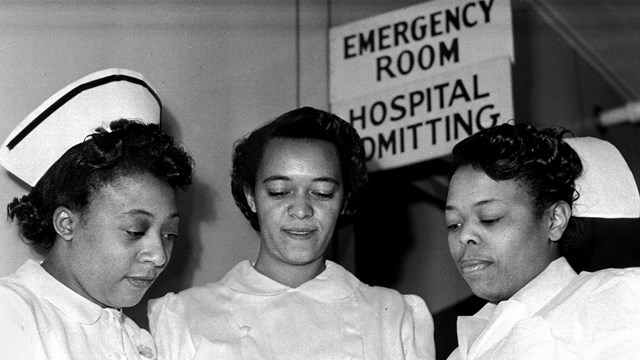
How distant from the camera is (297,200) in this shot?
194 centimetres

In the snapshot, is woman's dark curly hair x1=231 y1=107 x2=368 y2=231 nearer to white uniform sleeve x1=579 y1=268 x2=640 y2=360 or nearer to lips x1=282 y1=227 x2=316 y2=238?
lips x1=282 y1=227 x2=316 y2=238

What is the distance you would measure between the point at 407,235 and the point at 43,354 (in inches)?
84.3

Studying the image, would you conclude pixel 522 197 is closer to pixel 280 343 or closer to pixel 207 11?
pixel 280 343

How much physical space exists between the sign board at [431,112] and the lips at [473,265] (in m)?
0.60

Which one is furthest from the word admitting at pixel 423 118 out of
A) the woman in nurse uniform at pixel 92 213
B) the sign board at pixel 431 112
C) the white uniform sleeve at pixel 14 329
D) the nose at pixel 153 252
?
the white uniform sleeve at pixel 14 329

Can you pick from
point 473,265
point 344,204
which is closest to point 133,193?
point 344,204

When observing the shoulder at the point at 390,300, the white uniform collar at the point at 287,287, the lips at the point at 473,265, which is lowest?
the shoulder at the point at 390,300

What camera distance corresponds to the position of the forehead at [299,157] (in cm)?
199

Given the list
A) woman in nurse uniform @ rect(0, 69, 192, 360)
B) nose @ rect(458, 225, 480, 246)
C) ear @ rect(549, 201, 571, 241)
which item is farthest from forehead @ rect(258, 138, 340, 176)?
ear @ rect(549, 201, 571, 241)

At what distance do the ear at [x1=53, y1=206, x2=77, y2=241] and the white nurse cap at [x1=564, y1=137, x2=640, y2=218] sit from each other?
36.6 inches

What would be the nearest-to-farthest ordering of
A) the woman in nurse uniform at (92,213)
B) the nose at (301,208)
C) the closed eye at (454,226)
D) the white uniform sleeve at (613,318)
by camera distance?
1. the white uniform sleeve at (613,318)
2. the woman in nurse uniform at (92,213)
3. the closed eye at (454,226)
4. the nose at (301,208)

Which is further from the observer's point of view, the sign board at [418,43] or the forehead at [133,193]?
the sign board at [418,43]

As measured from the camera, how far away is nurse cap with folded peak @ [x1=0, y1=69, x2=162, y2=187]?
5.74 ft

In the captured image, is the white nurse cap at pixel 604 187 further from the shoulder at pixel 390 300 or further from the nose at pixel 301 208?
the nose at pixel 301 208
